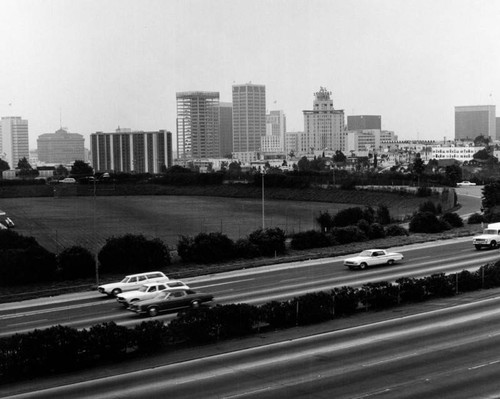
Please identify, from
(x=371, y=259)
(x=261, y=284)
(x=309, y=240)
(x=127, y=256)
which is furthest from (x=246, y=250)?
(x=261, y=284)

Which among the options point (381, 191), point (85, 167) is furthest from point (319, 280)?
point (85, 167)

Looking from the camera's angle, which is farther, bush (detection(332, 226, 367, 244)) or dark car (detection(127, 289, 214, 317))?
bush (detection(332, 226, 367, 244))

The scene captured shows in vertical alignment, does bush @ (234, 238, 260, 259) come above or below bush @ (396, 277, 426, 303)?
below

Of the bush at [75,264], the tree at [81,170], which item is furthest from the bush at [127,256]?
the tree at [81,170]

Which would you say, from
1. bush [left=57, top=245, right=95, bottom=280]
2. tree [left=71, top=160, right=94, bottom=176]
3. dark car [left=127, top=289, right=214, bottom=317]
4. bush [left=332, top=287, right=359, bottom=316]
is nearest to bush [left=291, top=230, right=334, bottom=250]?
bush [left=57, top=245, right=95, bottom=280]

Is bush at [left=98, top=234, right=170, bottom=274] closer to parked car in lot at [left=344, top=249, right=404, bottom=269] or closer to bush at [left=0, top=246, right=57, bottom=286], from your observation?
bush at [left=0, top=246, right=57, bottom=286]

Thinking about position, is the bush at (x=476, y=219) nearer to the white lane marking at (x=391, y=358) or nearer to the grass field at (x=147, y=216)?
the grass field at (x=147, y=216)
